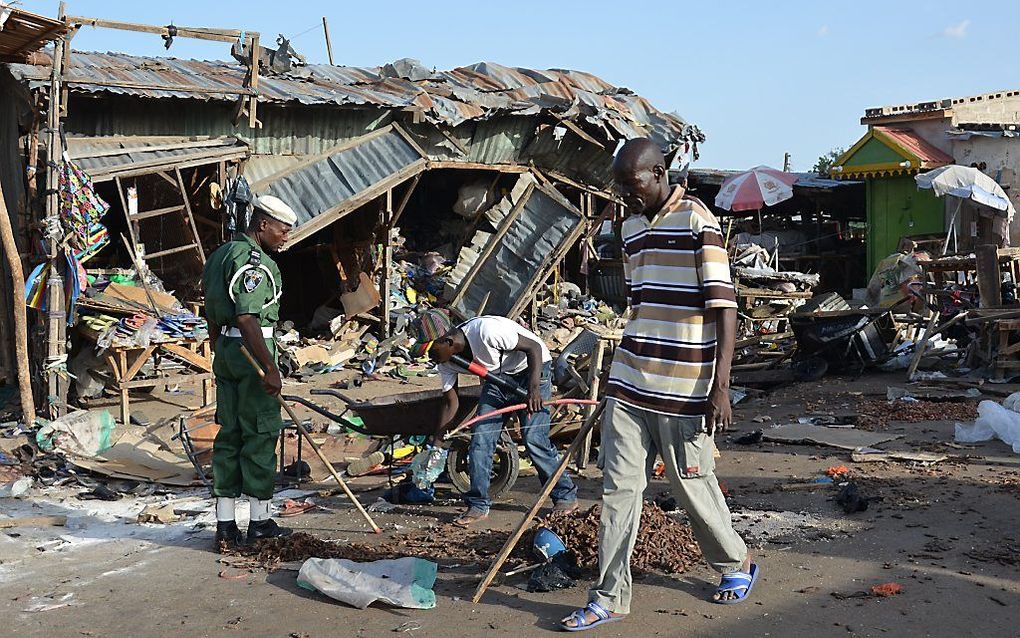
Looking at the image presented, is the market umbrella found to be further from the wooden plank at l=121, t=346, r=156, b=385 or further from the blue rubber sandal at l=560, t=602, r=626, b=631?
the blue rubber sandal at l=560, t=602, r=626, b=631

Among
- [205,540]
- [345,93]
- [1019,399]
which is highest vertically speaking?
[345,93]

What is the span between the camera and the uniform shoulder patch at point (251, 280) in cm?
553

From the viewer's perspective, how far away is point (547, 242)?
1762 cm

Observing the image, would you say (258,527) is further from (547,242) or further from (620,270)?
(620,270)

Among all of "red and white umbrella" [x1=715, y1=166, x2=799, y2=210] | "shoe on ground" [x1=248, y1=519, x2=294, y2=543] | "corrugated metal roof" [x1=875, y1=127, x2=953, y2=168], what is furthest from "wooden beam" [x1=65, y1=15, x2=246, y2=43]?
"corrugated metal roof" [x1=875, y1=127, x2=953, y2=168]

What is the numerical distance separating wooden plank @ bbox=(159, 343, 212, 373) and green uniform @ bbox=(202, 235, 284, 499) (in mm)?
5334

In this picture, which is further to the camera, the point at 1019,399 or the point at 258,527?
the point at 1019,399

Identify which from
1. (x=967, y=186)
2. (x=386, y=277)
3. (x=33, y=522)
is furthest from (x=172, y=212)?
(x=967, y=186)

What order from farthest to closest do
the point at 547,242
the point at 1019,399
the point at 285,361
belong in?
the point at 547,242
the point at 285,361
the point at 1019,399

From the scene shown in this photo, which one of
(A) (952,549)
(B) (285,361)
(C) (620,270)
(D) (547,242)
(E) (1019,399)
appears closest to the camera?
(A) (952,549)

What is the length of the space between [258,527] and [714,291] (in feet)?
10.3

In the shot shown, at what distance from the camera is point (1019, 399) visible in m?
8.73

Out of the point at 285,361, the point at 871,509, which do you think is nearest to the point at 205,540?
the point at 871,509

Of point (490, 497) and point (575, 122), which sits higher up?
point (575, 122)
